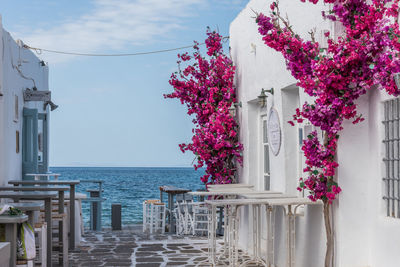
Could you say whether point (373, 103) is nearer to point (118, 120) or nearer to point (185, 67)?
point (185, 67)


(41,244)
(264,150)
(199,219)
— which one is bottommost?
(199,219)

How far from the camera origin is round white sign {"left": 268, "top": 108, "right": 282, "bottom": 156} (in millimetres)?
8844

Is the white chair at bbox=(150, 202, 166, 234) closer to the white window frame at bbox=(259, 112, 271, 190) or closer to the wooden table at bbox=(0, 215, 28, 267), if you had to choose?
the white window frame at bbox=(259, 112, 271, 190)

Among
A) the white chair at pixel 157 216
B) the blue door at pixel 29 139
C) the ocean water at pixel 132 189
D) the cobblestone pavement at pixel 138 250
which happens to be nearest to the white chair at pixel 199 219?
the cobblestone pavement at pixel 138 250

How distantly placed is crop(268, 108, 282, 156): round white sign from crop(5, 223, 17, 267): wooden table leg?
13.3ft

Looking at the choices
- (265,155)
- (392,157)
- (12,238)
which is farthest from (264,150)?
(12,238)

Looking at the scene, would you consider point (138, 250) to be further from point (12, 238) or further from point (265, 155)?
point (12, 238)

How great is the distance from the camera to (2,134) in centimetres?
1106

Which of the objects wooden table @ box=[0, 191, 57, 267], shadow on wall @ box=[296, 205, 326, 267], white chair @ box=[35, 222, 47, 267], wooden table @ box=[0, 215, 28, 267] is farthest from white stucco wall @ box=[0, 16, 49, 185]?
shadow on wall @ box=[296, 205, 326, 267]

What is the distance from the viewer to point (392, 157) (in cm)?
613

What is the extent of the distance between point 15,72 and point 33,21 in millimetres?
24590

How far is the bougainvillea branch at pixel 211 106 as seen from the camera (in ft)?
37.5

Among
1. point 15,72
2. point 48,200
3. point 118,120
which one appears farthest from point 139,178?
point 48,200

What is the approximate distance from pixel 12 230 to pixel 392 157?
3.48m
